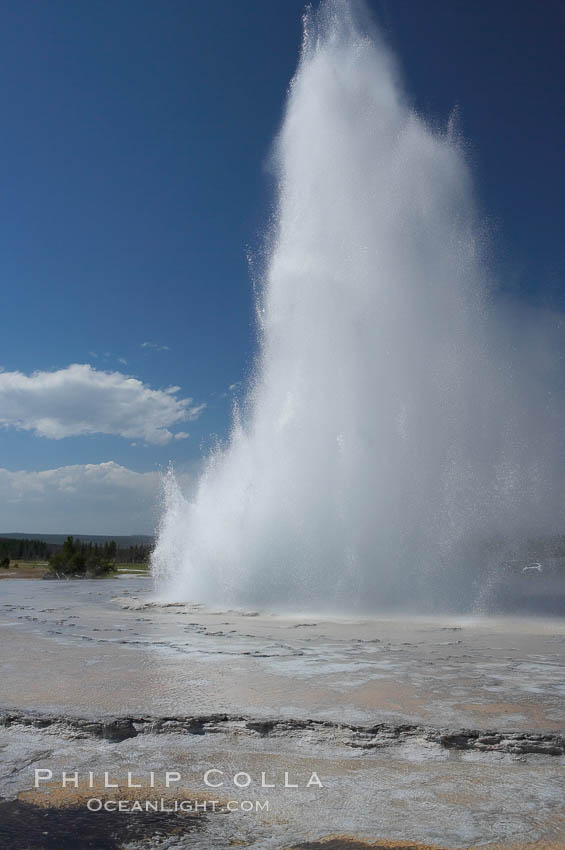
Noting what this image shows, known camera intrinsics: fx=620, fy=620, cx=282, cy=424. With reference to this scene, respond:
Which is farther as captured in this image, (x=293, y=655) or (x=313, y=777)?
(x=293, y=655)

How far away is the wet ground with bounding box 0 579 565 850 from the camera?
10.6 ft

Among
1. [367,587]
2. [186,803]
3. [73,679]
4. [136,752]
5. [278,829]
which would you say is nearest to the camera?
[278,829]

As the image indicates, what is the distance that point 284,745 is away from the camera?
178 inches

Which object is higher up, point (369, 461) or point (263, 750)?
point (369, 461)

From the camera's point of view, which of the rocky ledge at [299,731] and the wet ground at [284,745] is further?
the rocky ledge at [299,731]

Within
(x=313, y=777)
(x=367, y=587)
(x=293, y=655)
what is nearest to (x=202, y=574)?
(x=367, y=587)

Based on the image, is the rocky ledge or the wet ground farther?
the rocky ledge

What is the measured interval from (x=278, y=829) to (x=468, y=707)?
2.71 m

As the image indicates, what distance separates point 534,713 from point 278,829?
2.84m

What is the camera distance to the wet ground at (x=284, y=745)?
324 centimetres

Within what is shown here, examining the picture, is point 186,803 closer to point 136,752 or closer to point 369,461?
point 136,752

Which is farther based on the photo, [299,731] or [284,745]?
[299,731]

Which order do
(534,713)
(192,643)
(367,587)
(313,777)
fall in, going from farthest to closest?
(367,587) < (192,643) < (534,713) < (313,777)

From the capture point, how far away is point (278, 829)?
3.22 meters
